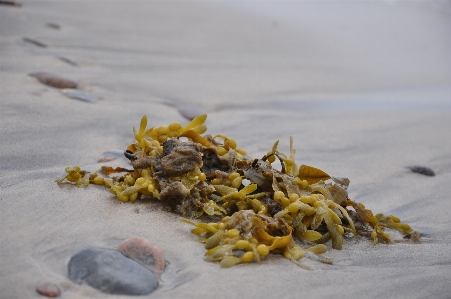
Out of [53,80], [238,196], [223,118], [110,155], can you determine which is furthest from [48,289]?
[223,118]

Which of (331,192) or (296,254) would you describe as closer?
(296,254)

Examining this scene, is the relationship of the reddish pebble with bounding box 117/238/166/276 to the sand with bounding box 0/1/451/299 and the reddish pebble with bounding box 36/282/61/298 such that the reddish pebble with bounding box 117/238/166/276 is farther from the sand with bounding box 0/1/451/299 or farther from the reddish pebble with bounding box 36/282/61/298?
the reddish pebble with bounding box 36/282/61/298

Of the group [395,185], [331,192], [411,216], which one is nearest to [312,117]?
[395,185]

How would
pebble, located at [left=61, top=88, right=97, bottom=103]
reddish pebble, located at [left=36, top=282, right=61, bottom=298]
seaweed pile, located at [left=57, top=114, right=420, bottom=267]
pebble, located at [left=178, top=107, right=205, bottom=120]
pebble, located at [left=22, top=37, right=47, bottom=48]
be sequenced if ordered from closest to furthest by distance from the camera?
reddish pebble, located at [left=36, top=282, right=61, bottom=298] < seaweed pile, located at [left=57, top=114, right=420, bottom=267] < pebble, located at [left=61, top=88, right=97, bottom=103] < pebble, located at [left=178, top=107, right=205, bottom=120] < pebble, located at [left=22, top=37, right=47, bottom=48]

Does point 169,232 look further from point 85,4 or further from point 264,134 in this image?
point 85,4

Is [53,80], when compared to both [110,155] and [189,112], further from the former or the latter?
[110,155]

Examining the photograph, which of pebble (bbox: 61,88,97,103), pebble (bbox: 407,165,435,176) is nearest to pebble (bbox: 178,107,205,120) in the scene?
pebble (bbox: 61,88,97,103)
